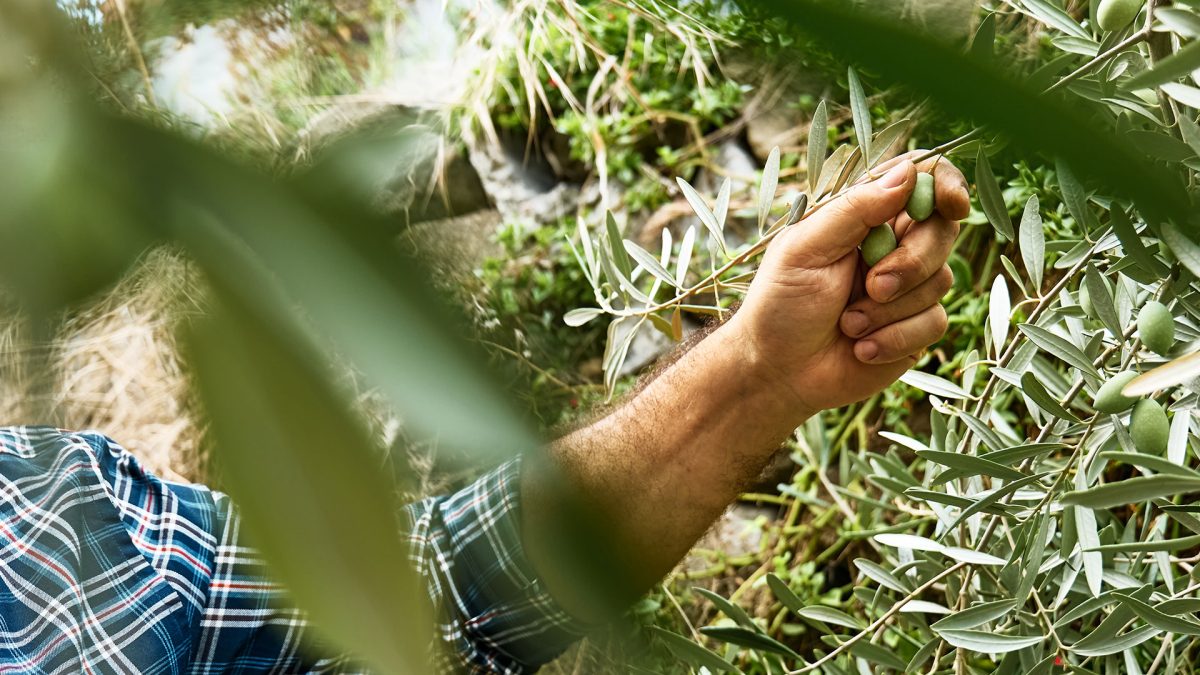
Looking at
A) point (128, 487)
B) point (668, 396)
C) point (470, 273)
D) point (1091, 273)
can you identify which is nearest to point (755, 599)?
point (668, 396)

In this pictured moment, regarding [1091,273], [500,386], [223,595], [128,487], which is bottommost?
[223,595]

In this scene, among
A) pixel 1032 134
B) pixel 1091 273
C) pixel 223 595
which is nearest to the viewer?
pixel 1032 134

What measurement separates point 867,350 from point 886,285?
8 centimetres

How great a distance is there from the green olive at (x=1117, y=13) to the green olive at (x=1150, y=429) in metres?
0.20

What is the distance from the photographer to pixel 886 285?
0.65m

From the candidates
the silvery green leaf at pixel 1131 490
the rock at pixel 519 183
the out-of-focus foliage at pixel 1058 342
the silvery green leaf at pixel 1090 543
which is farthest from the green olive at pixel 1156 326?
the rock at pixel 519 183

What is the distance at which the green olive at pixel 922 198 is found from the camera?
0.59 metres

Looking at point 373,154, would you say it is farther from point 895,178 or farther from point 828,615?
point 828,615

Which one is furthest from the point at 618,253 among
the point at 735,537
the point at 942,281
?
the point at 735,537

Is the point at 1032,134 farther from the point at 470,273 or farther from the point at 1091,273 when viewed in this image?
the point at 1091,273

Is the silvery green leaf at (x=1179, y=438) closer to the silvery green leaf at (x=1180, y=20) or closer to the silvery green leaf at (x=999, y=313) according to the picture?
the silvery green leaf at (x=999, y=313)

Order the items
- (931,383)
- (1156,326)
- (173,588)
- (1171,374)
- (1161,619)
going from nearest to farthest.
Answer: (1171,374), (1156,326), (1161,619), (931,383), (173,588)

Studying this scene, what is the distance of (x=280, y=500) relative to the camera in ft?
0.30

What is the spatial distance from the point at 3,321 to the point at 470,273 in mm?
49
